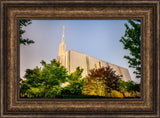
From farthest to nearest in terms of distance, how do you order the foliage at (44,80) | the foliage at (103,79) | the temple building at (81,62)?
the foliage at (103,79) → the temple building at (81,62) → the foliage at (44,80)

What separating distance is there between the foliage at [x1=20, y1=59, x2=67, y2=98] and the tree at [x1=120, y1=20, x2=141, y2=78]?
115 inches

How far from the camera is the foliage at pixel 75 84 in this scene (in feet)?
19.5

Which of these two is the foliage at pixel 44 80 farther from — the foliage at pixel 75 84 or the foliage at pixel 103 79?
the foliage at pixel 103 79

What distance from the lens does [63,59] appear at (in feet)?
20.3

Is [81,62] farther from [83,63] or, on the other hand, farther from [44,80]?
[44,80]

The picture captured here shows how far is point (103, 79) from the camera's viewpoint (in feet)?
20.6

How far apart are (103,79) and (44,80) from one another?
105 inches

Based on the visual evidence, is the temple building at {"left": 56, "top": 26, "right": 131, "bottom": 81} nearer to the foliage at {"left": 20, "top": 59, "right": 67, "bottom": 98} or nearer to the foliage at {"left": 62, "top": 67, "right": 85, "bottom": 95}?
the foliage at {"left": 62, "top": 67, "right": 85, "bottom": 95}

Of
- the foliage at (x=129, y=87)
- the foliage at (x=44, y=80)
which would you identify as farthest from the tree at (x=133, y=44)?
the foliage at (x=44, y=80)


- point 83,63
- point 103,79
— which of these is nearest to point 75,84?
point 83,63

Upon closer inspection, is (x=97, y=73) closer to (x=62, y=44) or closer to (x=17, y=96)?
(x=62, y=44)

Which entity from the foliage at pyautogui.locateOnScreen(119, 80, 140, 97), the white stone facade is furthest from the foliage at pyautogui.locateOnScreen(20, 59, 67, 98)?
the foliage at pyautogui.locateOnScreen(119, 80, 140, 97)

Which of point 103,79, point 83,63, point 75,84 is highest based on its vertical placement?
point 83,63

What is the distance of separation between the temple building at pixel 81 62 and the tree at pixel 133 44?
1.44 feet
